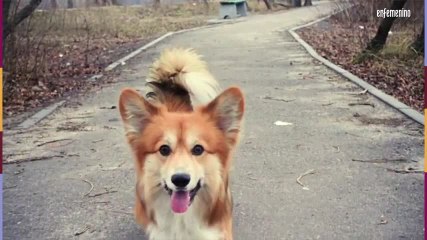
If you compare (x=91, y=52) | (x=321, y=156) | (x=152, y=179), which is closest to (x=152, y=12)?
(x=91, y=52)

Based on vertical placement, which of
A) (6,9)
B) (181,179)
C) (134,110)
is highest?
(6,9)

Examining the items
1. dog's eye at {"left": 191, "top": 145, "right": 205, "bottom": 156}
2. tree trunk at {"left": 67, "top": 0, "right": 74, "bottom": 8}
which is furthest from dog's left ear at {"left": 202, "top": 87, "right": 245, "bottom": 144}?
tree trunk at {"left": 67, "top": 0, "right": 74, "bottom": 8}

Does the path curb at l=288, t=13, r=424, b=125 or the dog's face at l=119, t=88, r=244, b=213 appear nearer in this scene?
the dog's face at l=119, t=88, r=244, b=213

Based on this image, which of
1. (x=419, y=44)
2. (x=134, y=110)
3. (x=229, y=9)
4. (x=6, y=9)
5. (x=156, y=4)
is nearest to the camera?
(x=134, y=110)

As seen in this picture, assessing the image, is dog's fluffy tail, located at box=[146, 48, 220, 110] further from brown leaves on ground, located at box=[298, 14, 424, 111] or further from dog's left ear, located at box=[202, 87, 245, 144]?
brown leaves on ground, located at box=[298, 14, 424, 111]

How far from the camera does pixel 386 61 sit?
10250 millimetres

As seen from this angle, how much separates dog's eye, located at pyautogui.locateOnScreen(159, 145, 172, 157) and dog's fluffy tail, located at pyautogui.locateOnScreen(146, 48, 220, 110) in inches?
28.8

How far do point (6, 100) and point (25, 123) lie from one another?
143cm

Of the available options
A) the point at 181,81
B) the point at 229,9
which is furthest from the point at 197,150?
the point at 229,9

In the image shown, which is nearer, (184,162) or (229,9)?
(184,162)

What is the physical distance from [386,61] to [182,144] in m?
8.45

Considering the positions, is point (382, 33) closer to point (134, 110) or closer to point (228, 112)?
point (228, 112)

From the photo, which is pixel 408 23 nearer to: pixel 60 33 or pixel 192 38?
pixel 192 38

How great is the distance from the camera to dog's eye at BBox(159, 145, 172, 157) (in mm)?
2629
